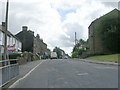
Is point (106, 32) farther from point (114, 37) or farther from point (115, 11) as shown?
point (115, 11)

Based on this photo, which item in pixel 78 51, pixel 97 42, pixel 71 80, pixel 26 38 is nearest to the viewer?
pixel 71 80

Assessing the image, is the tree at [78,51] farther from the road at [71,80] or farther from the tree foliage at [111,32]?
the road at [71,80]

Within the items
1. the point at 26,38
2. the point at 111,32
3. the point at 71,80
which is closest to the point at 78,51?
the point at 111,32

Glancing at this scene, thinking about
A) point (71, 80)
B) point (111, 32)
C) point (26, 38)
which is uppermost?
point (26, 38)

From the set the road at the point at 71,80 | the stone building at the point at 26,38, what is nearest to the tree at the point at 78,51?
the stone building at the point at 26,38

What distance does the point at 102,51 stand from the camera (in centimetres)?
8606

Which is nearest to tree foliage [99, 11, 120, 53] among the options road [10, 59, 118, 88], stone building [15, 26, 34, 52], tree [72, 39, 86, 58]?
tree [72, 39, 86, 58]

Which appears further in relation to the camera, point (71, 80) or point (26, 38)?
point (26, 38)

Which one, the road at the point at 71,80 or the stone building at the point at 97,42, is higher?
the stone building at the point at 97,42

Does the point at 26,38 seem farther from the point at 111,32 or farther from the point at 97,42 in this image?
the point at 111,32

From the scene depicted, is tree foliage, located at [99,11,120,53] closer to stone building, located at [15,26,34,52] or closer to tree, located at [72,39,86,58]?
tree, located at [72,39,86,58]

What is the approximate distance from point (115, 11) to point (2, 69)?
7868 cm

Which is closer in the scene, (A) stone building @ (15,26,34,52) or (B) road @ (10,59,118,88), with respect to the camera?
(B) road @ (10,59,118,88)

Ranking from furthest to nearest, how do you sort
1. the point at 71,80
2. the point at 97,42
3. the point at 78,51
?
the point at 78,51 → the point at 97,42 → the point at 71,80
